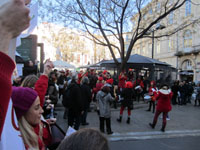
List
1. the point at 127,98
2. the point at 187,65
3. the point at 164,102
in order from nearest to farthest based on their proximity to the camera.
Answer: the point at 164,102
the point at 127,98
the point at 187,65

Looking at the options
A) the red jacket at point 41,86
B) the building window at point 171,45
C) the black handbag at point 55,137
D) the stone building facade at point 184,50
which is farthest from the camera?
the building window at point 171,45

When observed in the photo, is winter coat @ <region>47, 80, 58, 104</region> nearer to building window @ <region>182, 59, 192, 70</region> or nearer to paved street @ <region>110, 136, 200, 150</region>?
paved street @ <region>110, 136, 200, 150</region>

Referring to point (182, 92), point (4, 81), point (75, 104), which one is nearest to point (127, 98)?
point (75, 104)

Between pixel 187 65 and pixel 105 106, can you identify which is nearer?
pixel 105 106

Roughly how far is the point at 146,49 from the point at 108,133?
Answer: 4022cm

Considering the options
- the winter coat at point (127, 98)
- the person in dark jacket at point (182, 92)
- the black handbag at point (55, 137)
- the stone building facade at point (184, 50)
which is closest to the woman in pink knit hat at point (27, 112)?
the black handbag at point (55, 137)

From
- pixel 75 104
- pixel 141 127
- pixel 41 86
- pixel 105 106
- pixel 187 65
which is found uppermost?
pixel 187 65

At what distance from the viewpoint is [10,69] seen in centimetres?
62

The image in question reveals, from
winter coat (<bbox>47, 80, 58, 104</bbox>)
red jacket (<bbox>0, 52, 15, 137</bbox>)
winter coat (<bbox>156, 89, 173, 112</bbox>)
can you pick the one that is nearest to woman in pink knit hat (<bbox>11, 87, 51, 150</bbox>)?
red jacket (<bbox>0, 52, 15, 137</bbox>)

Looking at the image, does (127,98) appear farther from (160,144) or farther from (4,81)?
(4,81)

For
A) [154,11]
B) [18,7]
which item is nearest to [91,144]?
[18,7]

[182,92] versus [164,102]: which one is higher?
[164,102]

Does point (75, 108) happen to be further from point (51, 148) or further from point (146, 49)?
point (146, 49)

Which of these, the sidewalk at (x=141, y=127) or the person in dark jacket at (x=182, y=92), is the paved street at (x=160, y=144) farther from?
the person in dark jacket at (x=182, y=92)
